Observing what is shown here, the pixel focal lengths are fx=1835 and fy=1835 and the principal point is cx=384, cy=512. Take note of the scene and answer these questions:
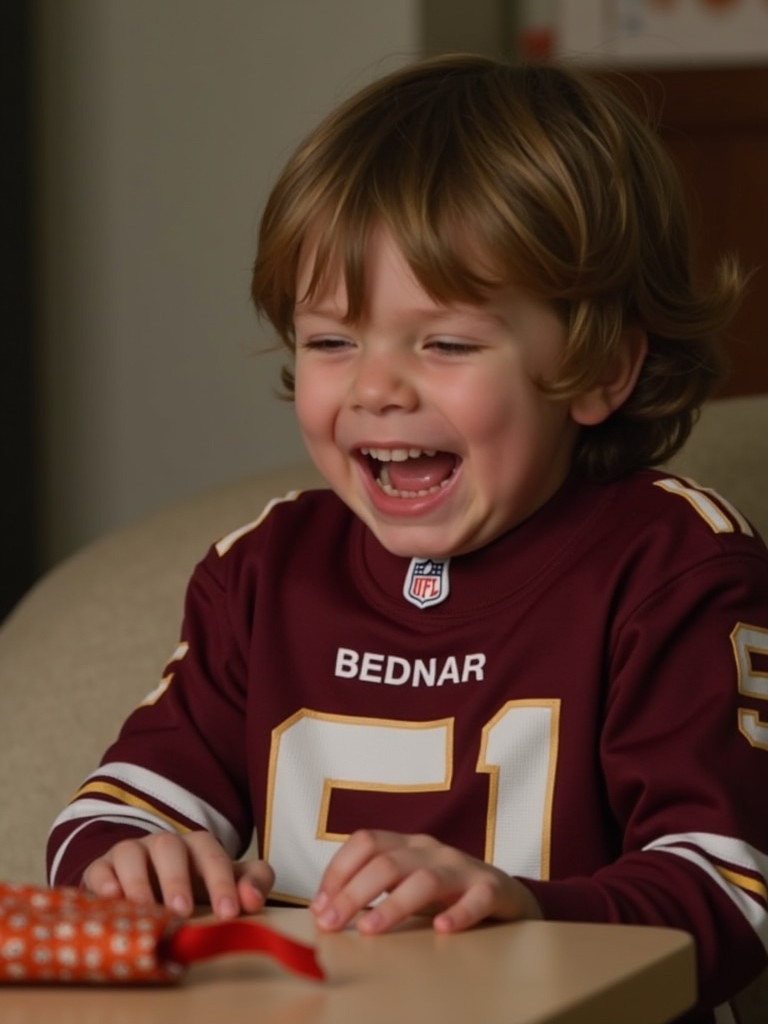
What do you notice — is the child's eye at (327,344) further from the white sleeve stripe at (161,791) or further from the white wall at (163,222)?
the white wall at (163,222)

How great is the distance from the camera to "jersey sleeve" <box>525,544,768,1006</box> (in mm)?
1011

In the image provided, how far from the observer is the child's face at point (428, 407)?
1.18 m

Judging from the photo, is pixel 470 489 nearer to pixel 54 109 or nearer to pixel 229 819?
pixel 229 819

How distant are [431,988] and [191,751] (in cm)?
63

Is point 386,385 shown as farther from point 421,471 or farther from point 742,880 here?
point 742,880

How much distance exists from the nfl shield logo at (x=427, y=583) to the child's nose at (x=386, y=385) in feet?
0.43

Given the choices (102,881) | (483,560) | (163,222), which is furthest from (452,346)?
(163,222)

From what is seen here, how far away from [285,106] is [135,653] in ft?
7.06

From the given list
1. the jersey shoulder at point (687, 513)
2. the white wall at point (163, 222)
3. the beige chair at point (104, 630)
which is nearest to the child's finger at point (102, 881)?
the jersey shoulder at point (687, 513)

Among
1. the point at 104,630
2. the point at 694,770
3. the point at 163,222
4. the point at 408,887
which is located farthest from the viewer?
the point at 163,222

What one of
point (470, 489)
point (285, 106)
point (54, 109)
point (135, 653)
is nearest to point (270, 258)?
point (470, 489)

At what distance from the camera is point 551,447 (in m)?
1.25

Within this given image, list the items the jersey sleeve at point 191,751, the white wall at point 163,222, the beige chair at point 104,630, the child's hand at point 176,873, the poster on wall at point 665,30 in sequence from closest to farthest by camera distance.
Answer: the child's hand at point 176,873 < the jersey sleeve at point 191,751 < the beige chair at point 104,630 < the white wall at point 163,222 < the poster on wall at point 665,30

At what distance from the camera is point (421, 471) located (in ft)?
4.06
